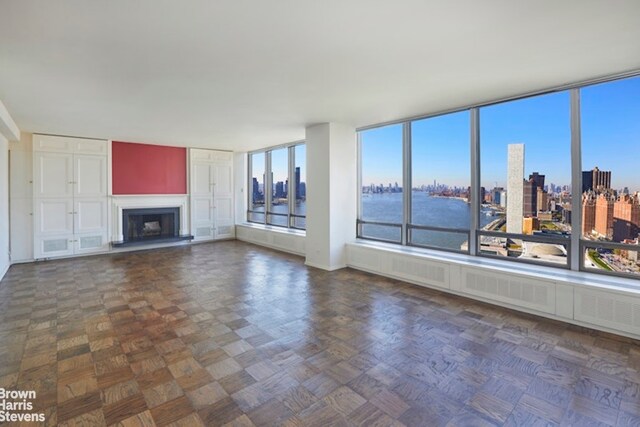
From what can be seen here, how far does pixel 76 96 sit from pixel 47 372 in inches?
133

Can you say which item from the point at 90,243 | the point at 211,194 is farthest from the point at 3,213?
the point at 211,194

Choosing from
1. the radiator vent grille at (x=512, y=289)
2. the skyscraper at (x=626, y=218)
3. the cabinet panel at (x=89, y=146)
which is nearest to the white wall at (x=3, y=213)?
the cabinet panel at (x=89, y=146)

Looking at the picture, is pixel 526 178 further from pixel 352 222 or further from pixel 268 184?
pixel 268 184

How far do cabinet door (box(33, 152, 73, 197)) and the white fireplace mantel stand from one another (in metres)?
0.92

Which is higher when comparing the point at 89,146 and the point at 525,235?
the point at 89,146

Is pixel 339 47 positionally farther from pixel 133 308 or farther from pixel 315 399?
pixel 133 308

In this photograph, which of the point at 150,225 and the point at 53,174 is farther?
the point at 150,225

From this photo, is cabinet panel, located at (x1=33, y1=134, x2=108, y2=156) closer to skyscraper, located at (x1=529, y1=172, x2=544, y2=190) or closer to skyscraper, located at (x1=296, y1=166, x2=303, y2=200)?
skyscraper, located at (x1=296, y1=166, x2=303, y2=200)

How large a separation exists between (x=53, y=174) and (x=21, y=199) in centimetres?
74

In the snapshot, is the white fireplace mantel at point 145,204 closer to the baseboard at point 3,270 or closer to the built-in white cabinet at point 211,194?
the built-in white cabinet at point 211,194

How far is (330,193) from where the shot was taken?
5699 millimetres

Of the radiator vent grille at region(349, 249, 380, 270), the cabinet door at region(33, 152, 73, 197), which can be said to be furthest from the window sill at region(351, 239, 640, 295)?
the cabinet door at region(33, 152, 73, 197)

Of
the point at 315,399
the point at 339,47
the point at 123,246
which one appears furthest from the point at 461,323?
the point at 123,246

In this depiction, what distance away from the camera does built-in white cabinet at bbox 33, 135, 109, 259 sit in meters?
6.50
